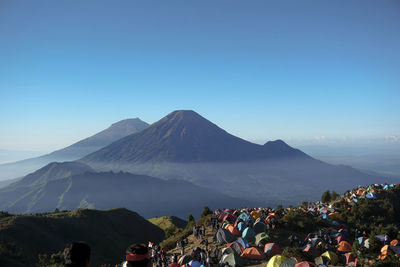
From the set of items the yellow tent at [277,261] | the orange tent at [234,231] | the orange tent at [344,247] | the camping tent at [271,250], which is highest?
the yellow tent at [277,261]

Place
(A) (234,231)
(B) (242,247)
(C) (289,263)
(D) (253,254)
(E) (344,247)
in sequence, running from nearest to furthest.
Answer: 1. (C) (289,263)
2. (D) (253,254)
3. (B) (242,247)
4. (E) (344,247)
5. (A) (234,231)

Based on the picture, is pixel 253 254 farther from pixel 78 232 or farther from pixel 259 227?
pixel 78 232

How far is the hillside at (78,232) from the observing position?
32781mm

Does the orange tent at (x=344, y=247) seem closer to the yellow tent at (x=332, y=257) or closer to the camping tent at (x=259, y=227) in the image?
the yellow tent at (x=332, y=257)

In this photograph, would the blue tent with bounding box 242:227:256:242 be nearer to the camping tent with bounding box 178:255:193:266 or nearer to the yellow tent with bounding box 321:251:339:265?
the yellow tent with bounding box 321:251:339:265

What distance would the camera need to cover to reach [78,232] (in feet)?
138

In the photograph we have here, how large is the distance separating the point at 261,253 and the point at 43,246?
28.5 metres

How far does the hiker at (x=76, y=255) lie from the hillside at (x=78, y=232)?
26.5m

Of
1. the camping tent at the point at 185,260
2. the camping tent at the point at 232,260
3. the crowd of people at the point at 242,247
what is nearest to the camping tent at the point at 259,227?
the crowd of people at the point at 242,247

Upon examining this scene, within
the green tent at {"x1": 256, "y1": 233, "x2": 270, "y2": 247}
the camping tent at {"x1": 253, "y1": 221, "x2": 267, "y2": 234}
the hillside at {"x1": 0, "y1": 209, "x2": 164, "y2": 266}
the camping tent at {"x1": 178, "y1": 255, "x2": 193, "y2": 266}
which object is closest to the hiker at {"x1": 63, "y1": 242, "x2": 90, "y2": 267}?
the camping tent at {"x1": 178, "y1": 255, "x2": 193, "y2": 266}

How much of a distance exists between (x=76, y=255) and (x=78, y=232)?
44.6 meters

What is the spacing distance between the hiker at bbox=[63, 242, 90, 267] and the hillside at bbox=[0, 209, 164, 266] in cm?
2647

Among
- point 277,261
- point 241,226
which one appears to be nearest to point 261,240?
point 241,226

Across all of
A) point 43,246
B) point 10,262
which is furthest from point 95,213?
point 10,262
